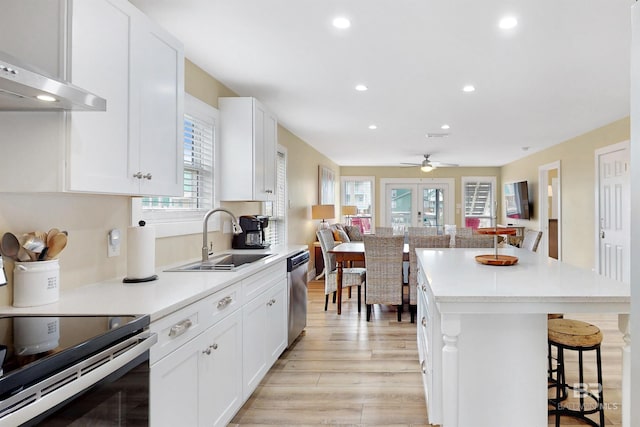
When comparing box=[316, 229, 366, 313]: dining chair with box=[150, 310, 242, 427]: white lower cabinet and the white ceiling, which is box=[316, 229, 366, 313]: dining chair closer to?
the white ceiling

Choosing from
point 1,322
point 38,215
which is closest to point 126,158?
point 38,215

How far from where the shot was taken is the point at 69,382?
1.00m

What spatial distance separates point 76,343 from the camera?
3.55 ft

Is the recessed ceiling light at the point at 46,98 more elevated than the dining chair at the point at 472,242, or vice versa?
the recessed ceiling light at the point at 46,98

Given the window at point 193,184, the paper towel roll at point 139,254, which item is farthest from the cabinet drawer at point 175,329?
the window at point 193,184

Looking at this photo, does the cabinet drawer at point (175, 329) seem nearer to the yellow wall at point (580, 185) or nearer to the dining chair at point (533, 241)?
the dining chair at point (533, 241)

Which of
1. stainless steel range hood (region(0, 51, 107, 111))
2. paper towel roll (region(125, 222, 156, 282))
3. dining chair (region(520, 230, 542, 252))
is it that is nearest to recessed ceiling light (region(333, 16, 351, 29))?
stainless steel range hood (region(0, 51, 107, 111))

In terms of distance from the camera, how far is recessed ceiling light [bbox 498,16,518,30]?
2.42m

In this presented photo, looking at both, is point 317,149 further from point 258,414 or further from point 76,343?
point 76,343

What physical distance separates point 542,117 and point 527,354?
162 inches

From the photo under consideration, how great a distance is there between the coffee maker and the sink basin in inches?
13.7

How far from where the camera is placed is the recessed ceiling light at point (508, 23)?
242 centimetres

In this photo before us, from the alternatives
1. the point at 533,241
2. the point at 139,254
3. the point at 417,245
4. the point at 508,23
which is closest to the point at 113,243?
the point at 139,254

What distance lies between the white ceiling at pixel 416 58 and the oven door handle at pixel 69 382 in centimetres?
189
